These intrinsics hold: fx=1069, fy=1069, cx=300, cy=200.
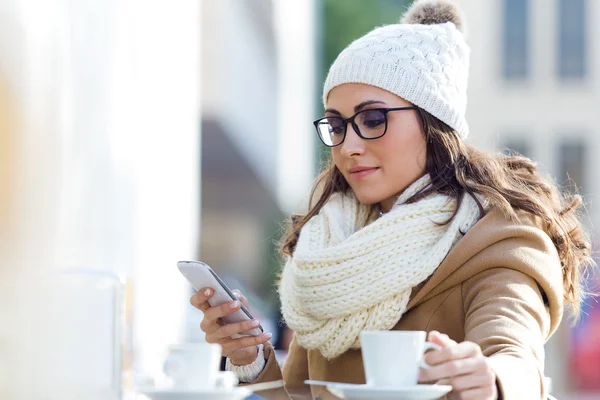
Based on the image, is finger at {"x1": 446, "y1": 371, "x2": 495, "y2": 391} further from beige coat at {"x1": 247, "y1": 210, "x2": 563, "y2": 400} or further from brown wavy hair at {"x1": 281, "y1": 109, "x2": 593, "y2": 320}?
brown wavy hair at {"x1": 281, "y1": 109, "x2": 593, "y2": 320}

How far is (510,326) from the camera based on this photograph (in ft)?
7.59

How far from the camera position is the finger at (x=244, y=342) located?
9.20 ft

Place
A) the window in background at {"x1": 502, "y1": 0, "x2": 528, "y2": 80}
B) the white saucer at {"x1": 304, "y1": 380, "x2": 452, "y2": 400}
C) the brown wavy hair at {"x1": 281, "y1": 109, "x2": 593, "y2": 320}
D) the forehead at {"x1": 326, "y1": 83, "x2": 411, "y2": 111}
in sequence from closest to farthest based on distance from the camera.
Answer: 1. the white saucer at {"x1": 304, "y1": 380, "x2": 452, "y2": 400}
2. the brown wavy hair at {"x1": 281, "y1": 109, "x2": 593, "y2": 320}
3. the forehead at {"x1": 326, "y1": 83, "x2": 411, "y2": 111}
4. the window in background at {"x1": 502, "y1": 0, "x2": 528, "y2": 80}

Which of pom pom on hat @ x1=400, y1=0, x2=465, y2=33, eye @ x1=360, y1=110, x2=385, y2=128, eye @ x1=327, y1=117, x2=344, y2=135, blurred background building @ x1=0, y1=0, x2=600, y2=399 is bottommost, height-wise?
blurred background building @ x1=0, y1=0, x2=600, y2=399

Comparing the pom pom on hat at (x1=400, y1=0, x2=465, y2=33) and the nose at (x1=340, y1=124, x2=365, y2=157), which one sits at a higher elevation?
the pom pom on hat at (x1=400, y1=0, x2=465, y2=33)

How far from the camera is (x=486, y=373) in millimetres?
1951

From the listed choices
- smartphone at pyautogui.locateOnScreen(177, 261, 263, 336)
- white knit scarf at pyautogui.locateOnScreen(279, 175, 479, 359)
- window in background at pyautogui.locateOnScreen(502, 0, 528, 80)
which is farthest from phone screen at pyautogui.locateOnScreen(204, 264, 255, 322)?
window in background at pyautogui.locateOnScreen(502, 0, 528, 80)

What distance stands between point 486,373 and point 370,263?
80 cm

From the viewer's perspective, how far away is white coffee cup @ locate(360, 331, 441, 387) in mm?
1864

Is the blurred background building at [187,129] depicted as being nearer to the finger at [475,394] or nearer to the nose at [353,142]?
the nose at [353,142]

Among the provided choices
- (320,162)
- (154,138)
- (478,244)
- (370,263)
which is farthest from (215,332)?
(154,138)

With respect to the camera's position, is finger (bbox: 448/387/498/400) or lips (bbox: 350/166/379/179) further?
lips (bbox: 350/166/379/179)

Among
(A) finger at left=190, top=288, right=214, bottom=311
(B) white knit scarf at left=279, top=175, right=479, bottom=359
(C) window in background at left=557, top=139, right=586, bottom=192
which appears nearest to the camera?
(A) finger at left=190, top=288, right=214, bottom=311

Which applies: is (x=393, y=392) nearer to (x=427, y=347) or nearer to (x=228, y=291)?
(x=427, y=347)
